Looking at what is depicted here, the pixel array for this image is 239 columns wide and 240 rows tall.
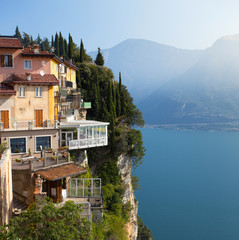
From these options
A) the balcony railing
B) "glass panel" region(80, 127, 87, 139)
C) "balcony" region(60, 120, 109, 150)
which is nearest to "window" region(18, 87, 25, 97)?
"balcony" region(60, 120, 109, 150)

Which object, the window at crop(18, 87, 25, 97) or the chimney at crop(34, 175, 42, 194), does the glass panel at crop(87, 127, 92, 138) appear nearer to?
the window at crop(18, 87, 25, 97)

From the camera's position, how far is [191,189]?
3536 inches

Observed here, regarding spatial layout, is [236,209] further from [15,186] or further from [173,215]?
[15,186]

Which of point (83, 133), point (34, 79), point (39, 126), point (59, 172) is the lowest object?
point (59, 172)

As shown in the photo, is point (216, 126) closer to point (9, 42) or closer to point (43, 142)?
point (43, 142)

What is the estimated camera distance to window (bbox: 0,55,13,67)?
72.5 ft

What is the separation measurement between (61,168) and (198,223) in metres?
60.3

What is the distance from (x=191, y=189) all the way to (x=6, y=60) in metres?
80.2

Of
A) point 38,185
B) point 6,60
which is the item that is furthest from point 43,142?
point 6,60

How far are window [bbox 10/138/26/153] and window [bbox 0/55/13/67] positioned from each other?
6310mm

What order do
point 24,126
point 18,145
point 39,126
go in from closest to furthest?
point 18,145 → point 24,126 → point 39,126

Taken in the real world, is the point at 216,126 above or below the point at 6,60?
below

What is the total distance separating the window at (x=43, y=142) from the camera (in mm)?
21594

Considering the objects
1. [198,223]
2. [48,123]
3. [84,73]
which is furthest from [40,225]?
[198,223]
